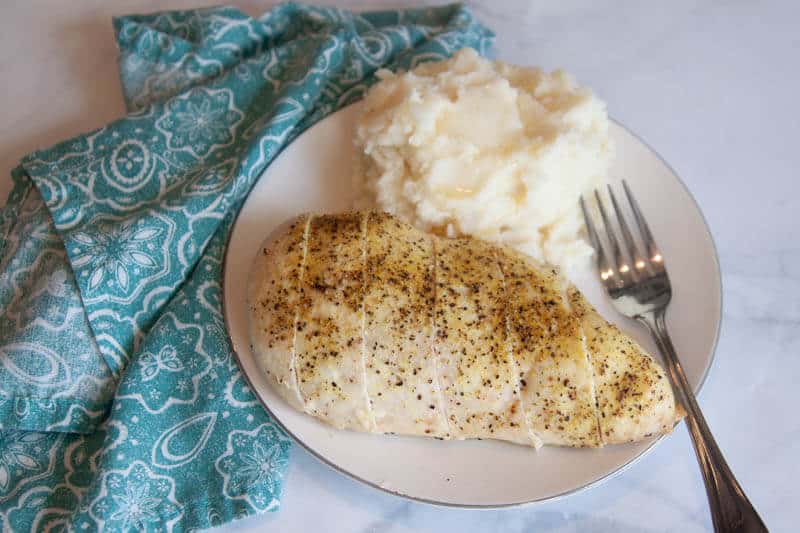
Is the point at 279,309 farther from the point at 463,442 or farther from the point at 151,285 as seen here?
the point at 463,442

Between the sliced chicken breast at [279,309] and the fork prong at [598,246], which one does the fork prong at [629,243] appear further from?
the sliced chicken breast at [279,309]

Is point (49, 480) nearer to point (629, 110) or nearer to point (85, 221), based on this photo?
point (85, 221)

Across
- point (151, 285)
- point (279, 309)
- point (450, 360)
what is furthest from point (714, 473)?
point (151, 285)

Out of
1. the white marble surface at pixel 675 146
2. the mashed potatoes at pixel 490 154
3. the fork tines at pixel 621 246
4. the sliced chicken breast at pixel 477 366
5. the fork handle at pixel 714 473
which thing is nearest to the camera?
the fork handle at pixel 714 473

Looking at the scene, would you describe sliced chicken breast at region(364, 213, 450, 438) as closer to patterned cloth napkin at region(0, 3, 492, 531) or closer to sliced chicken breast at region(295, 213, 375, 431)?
sliced chicken breast at region(295, 213, 375, 431)

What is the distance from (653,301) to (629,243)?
0.26 m

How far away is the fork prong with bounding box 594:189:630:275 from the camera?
2625 millimetres

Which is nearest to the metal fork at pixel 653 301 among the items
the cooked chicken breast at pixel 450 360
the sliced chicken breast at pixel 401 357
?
the cooked chicken breast at pixel 450 360

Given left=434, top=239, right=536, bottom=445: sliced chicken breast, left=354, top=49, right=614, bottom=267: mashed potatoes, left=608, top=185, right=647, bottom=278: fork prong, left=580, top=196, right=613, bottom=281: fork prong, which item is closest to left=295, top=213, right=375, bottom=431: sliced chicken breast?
left=434, top=239, right=536, bottom=445: sliced chicken breast

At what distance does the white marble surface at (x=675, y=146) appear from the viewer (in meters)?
2.37

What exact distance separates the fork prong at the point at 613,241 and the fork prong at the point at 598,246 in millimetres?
35

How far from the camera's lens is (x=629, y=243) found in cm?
267

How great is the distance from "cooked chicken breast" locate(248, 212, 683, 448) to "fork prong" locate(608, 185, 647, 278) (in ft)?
1.42

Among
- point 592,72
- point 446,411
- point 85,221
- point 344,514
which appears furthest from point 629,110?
point 85,221
